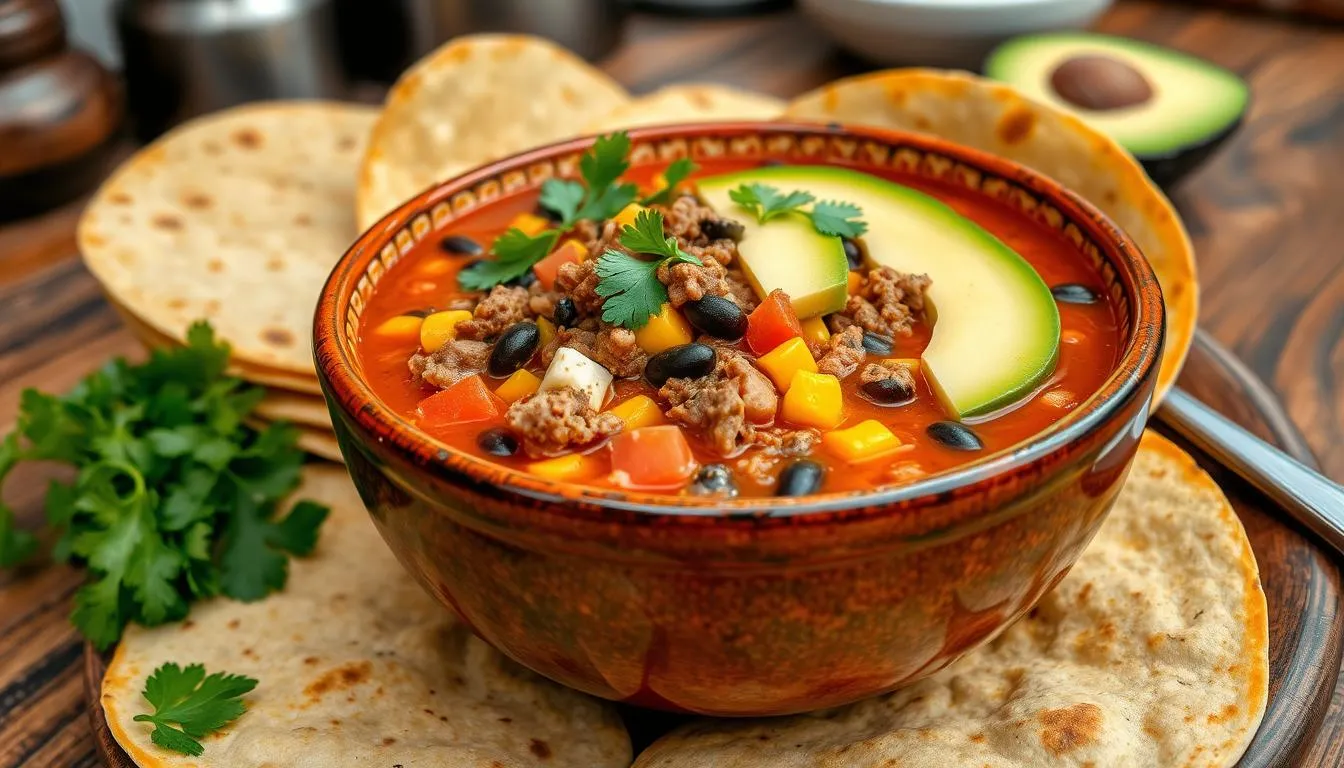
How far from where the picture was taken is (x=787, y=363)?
2.35m

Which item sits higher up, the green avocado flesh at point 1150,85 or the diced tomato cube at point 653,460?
the diced tomato cube at point 653,460

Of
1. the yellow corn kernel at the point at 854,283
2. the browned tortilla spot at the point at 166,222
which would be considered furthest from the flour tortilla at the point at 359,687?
the browned tortilla spot at the point at 166,222

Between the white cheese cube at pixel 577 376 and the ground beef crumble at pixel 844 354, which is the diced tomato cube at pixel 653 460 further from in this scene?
the ground beef crumble at pixel 844 354

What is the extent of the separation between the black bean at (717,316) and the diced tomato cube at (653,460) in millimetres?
292

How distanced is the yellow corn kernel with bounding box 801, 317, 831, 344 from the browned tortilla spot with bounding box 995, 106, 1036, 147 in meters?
1.33

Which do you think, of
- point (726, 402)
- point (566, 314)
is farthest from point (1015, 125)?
point (726, 402)

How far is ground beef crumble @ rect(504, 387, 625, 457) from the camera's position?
218 cm

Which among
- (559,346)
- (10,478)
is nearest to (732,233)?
(559,346)

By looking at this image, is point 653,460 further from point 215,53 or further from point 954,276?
point 215,53

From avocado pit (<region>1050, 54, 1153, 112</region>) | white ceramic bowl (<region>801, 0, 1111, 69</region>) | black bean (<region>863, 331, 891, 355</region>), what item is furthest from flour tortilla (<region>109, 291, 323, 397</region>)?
white ceramic bowl (<region>801, 0, 1111, 69</region>)

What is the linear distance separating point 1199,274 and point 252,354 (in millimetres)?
3105

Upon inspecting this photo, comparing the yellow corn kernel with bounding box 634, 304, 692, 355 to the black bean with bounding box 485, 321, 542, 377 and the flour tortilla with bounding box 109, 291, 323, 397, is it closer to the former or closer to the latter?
the black bean with bounding box 485, 321, 542, 377

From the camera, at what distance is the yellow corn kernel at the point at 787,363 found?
2.34 m

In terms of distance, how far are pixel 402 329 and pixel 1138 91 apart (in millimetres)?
3387
